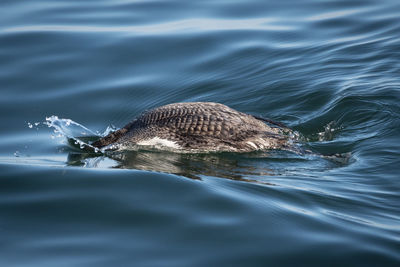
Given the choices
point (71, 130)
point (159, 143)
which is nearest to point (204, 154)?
point (159, 143)

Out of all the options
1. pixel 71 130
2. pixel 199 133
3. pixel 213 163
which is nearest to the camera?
pixel 213 163

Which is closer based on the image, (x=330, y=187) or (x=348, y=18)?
(x=330, y=187)

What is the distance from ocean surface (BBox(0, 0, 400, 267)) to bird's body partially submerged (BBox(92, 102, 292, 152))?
0.14 metres

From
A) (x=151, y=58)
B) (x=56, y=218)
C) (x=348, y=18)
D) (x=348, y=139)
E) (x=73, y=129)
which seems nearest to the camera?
(x=56, y=218)

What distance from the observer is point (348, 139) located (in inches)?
273

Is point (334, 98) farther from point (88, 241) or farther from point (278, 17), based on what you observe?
point (88, 241)

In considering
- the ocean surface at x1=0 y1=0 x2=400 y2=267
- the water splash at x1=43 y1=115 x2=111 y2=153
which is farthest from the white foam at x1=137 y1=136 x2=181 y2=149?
the water splash at x1=43 y1=115 x2=111 y2=153

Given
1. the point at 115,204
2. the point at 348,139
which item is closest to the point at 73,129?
the point at 115,204

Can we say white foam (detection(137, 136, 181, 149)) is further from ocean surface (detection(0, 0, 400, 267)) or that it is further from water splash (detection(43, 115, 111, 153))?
water splash (detection(43, 115, 111, 153))

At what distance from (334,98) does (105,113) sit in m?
3.17

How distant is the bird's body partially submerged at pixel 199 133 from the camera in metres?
6.62

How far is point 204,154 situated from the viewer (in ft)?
21.8

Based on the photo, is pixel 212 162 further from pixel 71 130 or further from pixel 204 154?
pixel 71 130

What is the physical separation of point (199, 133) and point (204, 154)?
0.24m
